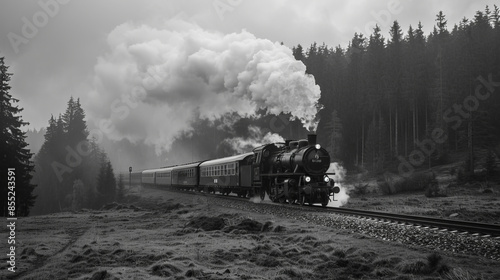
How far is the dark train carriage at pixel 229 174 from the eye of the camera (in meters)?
24.8

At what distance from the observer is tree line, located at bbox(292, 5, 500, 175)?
159 feet

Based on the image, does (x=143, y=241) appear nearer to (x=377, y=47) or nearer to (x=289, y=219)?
(x=289, y=219)

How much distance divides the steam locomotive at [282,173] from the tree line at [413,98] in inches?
865

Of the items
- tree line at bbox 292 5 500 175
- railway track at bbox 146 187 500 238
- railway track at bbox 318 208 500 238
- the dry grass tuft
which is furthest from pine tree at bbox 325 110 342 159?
the dry grass tuft

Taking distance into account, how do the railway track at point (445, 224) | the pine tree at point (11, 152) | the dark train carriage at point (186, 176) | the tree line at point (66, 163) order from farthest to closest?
the tree line at point (66, 163)
the dark train carriage at point (186, 176)
the pine tree at point (11, 152)
the railway track at point (445, 224)

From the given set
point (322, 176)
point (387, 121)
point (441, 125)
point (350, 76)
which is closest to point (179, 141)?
point (350, 76)

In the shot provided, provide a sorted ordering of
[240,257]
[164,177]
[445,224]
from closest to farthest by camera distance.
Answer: [240,257], [445,224], [164,177]

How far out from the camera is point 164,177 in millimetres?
51094

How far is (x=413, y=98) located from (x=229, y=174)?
127 feet

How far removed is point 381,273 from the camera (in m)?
7.10

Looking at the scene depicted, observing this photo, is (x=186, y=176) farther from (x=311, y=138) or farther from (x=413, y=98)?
(x=413, y=98)

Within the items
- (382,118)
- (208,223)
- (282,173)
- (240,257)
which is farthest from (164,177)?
(240,257)

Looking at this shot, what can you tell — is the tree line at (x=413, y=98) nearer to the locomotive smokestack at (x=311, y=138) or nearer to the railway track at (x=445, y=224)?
the locomotive smokestack at (x=311, y=138)

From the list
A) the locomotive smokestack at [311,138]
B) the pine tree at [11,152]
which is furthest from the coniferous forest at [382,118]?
the locomotive smokestack at [311,138]
